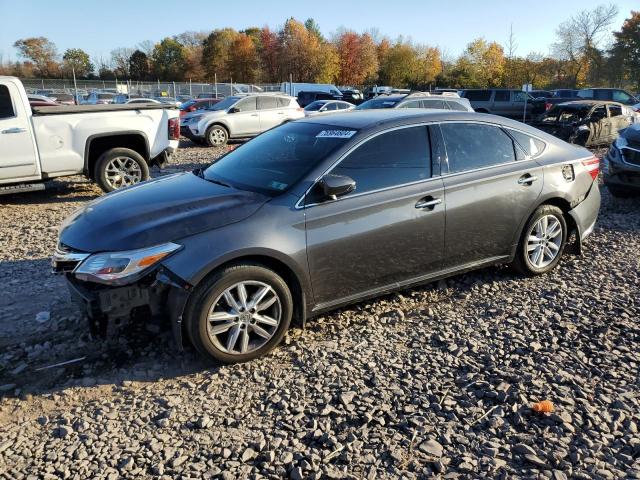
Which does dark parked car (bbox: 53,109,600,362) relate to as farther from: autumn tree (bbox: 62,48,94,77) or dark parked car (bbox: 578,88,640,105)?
autumn tree (bbox: 62,48,94,77)

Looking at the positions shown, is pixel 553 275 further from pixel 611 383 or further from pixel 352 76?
pixel 352 76

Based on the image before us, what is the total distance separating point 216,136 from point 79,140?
8589mm

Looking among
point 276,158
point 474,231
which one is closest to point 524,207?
point 474,231

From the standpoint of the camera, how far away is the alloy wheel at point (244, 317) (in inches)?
136

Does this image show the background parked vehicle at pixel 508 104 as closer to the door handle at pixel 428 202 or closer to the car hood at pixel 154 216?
the door handle at pixel 428 202

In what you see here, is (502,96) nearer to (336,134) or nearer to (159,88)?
(336,134)

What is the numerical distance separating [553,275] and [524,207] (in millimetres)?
888

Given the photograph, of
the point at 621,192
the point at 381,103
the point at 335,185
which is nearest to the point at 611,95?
the point at 381,103

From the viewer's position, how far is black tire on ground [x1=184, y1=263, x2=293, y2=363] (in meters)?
3.33

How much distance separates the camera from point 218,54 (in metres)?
80.3

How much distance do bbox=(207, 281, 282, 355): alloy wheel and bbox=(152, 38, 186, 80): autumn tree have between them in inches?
3368

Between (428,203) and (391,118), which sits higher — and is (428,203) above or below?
below

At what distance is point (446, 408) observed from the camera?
3096 mm

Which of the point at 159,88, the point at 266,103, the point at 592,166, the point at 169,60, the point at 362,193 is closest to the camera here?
the point at 362,193
